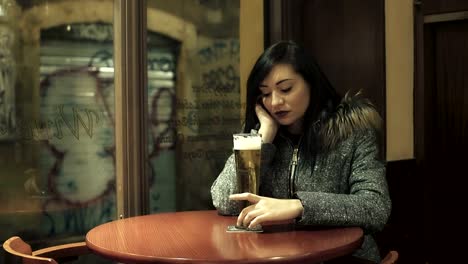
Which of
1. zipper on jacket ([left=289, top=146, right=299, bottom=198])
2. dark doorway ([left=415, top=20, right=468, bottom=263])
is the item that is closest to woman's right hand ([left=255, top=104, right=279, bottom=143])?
zipper on jacket ([left=289, top=146, right=299, bottom=198])

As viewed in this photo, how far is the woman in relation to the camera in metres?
1.98

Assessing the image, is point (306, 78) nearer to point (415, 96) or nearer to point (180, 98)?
point (180, 98)

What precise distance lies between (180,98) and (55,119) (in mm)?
748

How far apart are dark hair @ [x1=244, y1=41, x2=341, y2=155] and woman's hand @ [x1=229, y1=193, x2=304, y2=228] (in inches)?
17.7

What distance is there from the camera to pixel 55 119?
2.75 meters

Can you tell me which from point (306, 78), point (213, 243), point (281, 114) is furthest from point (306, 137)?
point (213, 243)

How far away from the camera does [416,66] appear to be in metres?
3.70

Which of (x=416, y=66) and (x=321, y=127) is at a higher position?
(x=416, y=66)

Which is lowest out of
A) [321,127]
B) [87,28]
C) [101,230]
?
[101,230]

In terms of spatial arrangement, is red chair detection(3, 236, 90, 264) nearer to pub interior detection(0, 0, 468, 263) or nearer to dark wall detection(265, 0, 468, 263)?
pub interior detection(0, 0, 468, 263)

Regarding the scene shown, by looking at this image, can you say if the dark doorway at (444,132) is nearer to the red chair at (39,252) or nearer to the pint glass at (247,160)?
the pint glass at (247,160)

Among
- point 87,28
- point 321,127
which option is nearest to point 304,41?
point 87,28

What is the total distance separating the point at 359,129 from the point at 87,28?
158 centimetres

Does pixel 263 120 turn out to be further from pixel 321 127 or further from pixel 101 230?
pixel 101 230
